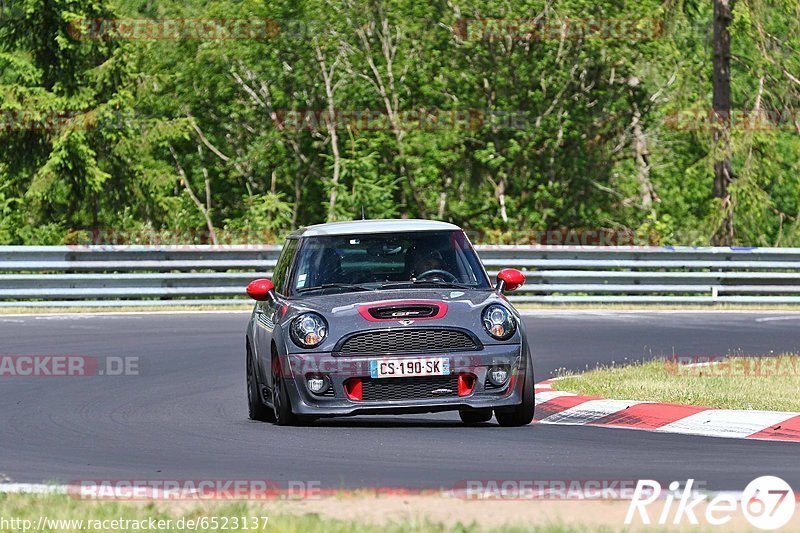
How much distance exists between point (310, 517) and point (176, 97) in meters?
34.6

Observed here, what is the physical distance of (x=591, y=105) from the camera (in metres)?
37.9

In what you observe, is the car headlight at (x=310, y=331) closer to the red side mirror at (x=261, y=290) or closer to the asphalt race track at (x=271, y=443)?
the asphalt race track at (x=271, y=443)

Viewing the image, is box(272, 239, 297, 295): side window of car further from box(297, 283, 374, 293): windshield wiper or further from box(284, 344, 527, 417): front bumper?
box(284, 344, 527, 417): front bumper

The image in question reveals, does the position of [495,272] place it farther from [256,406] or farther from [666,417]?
[666,417]

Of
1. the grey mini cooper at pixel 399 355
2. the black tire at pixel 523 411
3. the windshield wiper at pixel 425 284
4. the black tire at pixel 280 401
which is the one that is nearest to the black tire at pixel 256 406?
the grey mini cooper at pixel 399 355

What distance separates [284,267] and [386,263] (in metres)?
0.89

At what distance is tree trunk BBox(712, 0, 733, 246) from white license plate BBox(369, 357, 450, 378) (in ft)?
73.6

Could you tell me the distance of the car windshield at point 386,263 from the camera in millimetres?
11820

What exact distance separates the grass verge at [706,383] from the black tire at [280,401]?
2.82 meters

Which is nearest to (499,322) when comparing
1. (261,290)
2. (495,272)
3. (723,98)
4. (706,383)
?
(261,290)

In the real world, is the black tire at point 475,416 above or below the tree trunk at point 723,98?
below

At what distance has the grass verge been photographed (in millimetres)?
12180

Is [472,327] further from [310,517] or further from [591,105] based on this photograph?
[591,105]

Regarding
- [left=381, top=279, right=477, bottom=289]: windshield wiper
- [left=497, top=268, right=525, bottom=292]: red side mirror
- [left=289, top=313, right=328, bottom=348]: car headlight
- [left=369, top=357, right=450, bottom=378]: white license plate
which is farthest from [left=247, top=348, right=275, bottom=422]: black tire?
[left=497, top=268, right=525, bottom=292]: red side mirror
